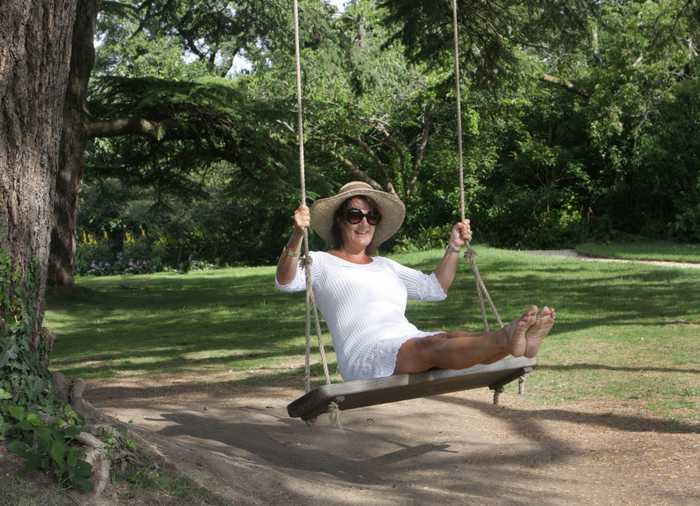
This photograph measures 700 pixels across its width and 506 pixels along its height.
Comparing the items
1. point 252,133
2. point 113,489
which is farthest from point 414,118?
point 113,489

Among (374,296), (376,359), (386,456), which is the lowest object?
(386,456)

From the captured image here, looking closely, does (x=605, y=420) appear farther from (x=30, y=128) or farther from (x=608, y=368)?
(x=30, y=128)

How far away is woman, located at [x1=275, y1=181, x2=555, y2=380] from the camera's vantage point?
4.59 meters

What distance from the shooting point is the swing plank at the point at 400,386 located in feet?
14.6

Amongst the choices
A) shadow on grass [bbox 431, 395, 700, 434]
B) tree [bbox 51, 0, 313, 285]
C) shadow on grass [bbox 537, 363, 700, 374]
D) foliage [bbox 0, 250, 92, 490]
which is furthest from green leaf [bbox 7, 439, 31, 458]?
tree [bbox 51, 0, 313, 285]

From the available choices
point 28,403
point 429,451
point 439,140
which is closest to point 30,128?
point 28,403

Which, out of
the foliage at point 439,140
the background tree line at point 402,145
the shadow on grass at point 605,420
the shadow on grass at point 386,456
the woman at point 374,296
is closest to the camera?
the woman at point 374,296

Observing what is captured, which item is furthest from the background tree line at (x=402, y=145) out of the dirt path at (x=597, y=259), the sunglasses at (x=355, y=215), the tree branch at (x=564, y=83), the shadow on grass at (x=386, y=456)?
the sunglasses at (x=355, y=215)

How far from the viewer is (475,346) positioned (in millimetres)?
4582

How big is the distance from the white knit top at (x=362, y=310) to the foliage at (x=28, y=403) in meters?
1.28

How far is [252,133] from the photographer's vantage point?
51.9 feet

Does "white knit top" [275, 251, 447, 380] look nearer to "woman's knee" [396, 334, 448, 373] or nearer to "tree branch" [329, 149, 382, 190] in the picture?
"woman's knee" [396, 334, 448, 373]

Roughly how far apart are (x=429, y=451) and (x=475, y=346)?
4.64 ft

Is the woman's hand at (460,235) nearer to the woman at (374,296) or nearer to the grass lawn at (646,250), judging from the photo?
the woman at (374,296)
